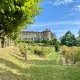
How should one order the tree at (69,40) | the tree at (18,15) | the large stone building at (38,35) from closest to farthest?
the tree at (18,15) < the tree at (69,40) < the large stone building at (38,35)

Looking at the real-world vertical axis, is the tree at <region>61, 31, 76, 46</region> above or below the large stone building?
below

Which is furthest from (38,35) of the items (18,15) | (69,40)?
(18,15)

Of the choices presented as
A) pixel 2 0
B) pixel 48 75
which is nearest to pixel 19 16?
pixel 48 75

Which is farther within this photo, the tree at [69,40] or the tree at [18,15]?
the tree at [69,40]

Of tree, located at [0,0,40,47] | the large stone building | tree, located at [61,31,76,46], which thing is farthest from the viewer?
the large stone building

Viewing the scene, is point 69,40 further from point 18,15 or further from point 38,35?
point 18,15

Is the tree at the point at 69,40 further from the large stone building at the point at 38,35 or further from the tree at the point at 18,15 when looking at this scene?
the tree at the point at 18,15

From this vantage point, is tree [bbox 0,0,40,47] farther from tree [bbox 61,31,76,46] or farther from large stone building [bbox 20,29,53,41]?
large stone building [bbox 20,29,53,41]

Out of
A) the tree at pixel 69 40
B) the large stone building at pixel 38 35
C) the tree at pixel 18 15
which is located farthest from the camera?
the large stone building at pixel 38 35

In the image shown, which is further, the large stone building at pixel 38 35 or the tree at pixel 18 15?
the large stone building at pixel 38 35

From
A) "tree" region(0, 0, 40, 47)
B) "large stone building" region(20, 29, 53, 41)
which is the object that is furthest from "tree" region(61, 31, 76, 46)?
"tree" region(0, 0, 40, 47)

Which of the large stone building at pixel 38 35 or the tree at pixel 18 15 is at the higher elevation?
the large stone building at pixel 38 35

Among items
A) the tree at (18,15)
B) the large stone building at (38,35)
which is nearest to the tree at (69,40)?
the large stone building at (38,35)

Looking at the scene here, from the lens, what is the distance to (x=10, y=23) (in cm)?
3128
